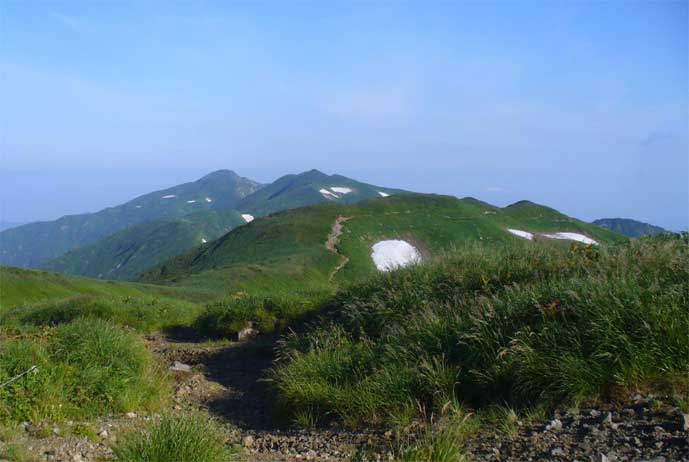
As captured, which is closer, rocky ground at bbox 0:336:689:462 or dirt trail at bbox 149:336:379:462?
rocky ground at bbox 0:336:689:462

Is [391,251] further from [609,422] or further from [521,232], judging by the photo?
[609,422]

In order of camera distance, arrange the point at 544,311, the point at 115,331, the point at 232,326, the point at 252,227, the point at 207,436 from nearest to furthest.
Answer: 1. the point at 207,436
2. the point at 544,311
3. the point at 115,331
4. the point at 232,326
5. the point at 252,227

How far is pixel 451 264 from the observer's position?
10.3 m

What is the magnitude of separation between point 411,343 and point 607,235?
8175 centimetres

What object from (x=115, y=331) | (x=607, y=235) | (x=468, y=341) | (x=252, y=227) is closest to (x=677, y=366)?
(x=468, y=341)

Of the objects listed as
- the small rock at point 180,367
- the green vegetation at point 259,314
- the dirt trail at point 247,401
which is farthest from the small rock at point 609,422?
the green vegetation at point 259,314

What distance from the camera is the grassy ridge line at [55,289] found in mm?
30766

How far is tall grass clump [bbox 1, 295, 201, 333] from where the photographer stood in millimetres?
15125

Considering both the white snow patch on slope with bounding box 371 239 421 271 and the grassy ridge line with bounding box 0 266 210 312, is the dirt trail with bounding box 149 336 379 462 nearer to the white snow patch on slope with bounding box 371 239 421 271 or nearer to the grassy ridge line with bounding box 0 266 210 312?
the grassy ridge line with bounding box 0 266 210 312

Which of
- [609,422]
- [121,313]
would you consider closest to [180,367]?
[121,313]

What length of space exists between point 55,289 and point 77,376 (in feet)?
95.6

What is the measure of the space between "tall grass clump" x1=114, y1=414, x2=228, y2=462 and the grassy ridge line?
1002 inches

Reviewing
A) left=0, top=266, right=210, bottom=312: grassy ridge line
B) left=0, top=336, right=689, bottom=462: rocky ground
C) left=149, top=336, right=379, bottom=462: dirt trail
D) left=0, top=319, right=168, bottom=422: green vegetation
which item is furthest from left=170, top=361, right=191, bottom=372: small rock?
left=0, top=266, right=210, bottom=312: grassy ridge line

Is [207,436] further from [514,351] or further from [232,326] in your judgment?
[232,326]
